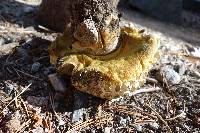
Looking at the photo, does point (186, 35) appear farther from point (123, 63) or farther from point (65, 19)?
point (123, 63)

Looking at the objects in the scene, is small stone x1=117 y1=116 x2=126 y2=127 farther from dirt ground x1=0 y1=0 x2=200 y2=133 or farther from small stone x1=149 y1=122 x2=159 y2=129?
small stone x1=149 y1=122 x2=159 y2=129

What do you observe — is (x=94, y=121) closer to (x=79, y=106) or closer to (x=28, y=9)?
(x=79, y=106)

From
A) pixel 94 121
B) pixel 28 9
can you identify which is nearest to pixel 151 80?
pixel 94 121

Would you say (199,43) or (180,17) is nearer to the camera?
(199,43)

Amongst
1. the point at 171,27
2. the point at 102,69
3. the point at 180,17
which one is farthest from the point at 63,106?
the point at 180,17

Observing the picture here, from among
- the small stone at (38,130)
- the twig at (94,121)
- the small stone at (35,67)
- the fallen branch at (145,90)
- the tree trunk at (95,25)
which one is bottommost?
the small stone at (38,130)

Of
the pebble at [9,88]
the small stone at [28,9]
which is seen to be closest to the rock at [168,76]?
the pebble at [9,88]

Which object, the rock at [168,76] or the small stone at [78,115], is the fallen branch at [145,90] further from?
the small stone at [78,115]

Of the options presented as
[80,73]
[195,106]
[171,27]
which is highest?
[80,73]

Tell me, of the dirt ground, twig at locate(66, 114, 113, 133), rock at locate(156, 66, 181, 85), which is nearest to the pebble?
the dirt ground
